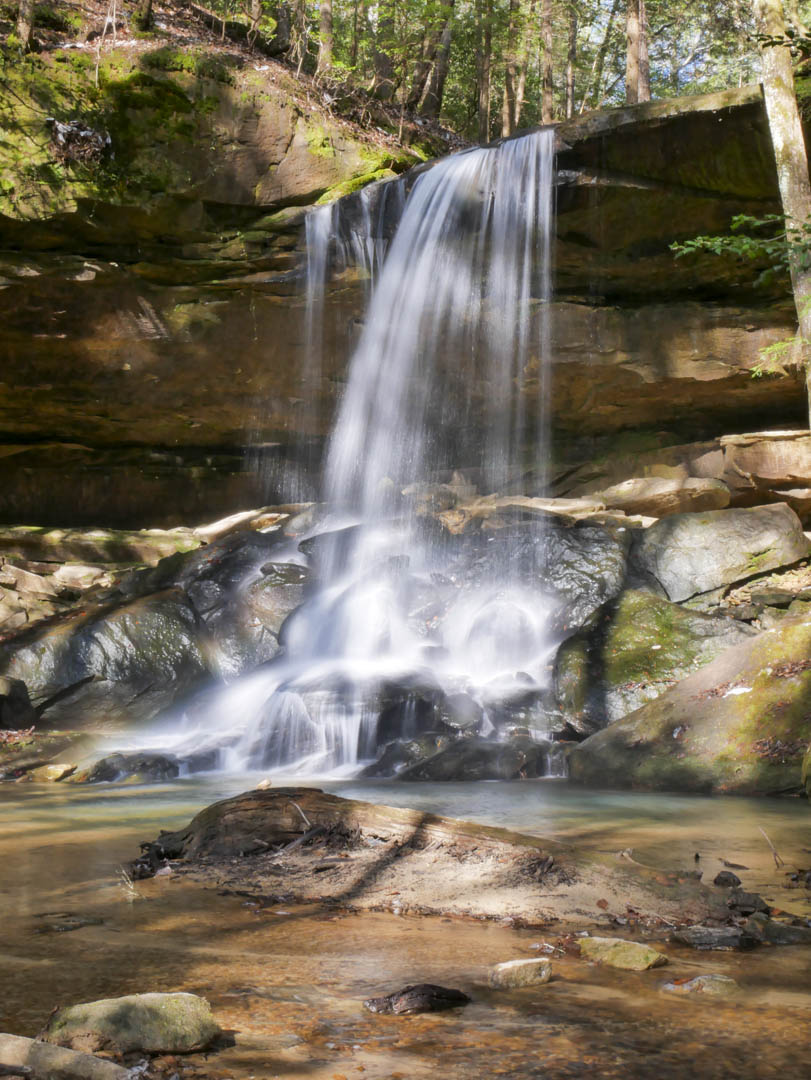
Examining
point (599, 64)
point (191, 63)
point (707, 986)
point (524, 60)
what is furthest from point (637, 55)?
point (707, 986)

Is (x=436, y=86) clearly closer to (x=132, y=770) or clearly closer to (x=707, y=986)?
(x=132, y=770)

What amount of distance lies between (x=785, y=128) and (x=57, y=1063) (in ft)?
35.0

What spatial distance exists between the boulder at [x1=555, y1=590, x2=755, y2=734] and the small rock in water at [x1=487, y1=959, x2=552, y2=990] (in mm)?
6107

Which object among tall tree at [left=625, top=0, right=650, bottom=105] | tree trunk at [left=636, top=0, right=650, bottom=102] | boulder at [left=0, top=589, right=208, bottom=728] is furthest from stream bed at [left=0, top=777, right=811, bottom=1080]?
tall tree at [left=625, top=0, right=650, bottom=105]

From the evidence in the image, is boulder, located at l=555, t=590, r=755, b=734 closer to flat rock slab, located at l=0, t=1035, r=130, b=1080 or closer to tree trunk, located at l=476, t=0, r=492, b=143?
flat rock slab, located at l=0, t=1035, r=130, b=1080

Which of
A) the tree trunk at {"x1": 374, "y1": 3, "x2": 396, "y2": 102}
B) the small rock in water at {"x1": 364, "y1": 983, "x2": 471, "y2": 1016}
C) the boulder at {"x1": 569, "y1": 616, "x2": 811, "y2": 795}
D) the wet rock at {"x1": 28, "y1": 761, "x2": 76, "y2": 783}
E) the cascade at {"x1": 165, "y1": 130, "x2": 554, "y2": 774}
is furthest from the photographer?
the tree trunk at {"x1": 374, "y1": 3, "x2": 396, "y2": 102}

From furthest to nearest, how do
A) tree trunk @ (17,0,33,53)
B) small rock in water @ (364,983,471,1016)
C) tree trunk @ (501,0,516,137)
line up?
1. tree trunk @ (501,0,516,137)
2. tree trunk @ (17,0,33,53)
3. small rock in water @ (364,983,471,1016)

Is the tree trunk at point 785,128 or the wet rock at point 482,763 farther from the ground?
the tree trunk at point 785,128

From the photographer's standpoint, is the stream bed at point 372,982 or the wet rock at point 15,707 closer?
the stream bed at point 372,982

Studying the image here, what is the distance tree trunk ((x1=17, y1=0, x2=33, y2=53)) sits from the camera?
1288 centimetres

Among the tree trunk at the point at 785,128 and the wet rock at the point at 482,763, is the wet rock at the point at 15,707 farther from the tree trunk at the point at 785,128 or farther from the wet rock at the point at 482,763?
the tree trunk at the point at 785,128

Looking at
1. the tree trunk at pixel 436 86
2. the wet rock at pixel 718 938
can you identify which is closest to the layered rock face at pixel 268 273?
the tree trunk at pixel 436 86

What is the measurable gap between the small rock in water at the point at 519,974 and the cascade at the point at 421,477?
596 cm

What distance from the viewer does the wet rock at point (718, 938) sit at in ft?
10.5
